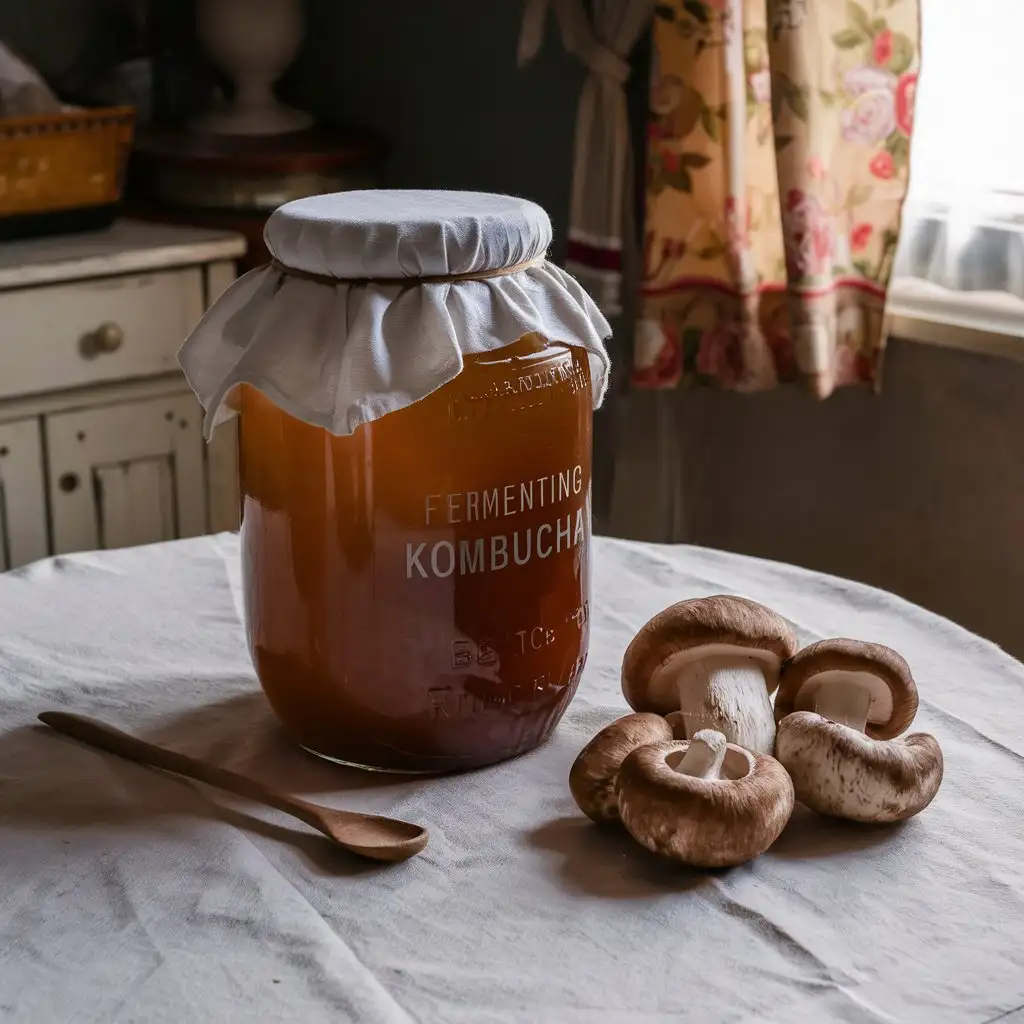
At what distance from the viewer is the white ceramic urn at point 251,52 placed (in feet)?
7.00

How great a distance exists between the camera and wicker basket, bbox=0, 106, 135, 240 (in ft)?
5.97

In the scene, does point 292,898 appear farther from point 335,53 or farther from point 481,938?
point 335,53

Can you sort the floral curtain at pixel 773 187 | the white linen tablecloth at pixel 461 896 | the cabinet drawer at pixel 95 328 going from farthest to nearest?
the cabinet drawer at pixel 95 328
the floral curtain at pixel 773 187
the white linen tablecloth at pixel 461 896

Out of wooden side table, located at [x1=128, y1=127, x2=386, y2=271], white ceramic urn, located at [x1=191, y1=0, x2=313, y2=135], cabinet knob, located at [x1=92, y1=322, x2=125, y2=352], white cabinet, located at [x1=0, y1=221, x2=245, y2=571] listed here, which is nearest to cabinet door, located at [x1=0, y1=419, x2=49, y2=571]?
white cabinet, located at [x1=0, y1=221, x2=245, y2=571]

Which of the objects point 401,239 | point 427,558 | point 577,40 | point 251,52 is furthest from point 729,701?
point 251,52

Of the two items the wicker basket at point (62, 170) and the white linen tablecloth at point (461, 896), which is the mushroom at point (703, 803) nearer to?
the white linen tablecloth at point (461, 896)

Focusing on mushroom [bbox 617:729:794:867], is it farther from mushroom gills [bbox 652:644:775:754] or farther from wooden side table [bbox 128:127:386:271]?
wooden side table [bbox 128:127:386:271]

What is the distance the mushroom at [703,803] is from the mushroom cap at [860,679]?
8 cm

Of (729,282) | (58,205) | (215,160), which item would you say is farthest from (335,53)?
(729,282)

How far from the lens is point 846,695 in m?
0.75

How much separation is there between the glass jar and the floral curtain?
Answer: 829mm

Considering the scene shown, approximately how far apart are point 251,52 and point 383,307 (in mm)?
1598

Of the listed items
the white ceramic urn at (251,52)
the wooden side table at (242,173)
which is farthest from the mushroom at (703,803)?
the white ceramic urn at (251,52)

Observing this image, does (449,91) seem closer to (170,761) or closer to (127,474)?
(127,474)
